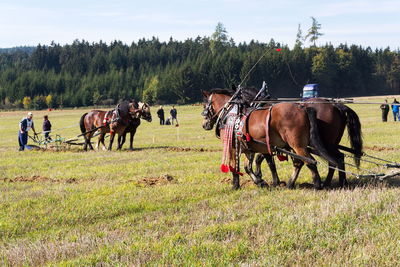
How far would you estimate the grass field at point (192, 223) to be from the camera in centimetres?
519

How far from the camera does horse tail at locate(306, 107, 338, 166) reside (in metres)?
8.67

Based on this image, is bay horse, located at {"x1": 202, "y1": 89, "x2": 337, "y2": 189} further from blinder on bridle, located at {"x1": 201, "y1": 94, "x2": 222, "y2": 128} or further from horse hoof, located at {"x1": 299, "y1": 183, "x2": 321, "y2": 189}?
blinder on bridle, located at {"x1": 201, "y1": 94, "x2": 222, "y2": 128}

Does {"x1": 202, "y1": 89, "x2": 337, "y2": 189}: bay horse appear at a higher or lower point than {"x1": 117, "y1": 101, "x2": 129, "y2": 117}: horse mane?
lower

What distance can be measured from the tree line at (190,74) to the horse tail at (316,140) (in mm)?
60143

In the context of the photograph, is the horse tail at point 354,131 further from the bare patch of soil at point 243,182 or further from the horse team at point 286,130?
the bare patch of soil at point 243,182

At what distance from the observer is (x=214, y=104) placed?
10.9 metres

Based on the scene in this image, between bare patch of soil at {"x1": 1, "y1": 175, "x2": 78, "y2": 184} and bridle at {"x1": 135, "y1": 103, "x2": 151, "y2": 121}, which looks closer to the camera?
bare patch of soil at {"x1": 1, "y1": 175, "x2": 78, "y2": 184}

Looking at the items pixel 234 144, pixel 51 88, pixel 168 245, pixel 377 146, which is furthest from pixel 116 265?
pixel 51 88

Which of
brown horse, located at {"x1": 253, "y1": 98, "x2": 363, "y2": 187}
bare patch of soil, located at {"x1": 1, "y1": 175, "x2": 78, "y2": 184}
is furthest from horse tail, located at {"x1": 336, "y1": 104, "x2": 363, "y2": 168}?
bare patch of soil, located at {"x1": 1, "y1": 175, "x2": 78, "y2": 184}

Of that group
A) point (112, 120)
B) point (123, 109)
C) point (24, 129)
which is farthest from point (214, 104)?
point (24, 129)

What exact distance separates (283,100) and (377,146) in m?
9.25

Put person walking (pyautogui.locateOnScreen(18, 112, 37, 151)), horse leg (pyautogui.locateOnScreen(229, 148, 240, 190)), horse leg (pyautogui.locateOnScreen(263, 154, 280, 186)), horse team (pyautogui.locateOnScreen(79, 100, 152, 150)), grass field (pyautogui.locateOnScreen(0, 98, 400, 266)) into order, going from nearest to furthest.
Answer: grass field (pyautogui.locateOnScreen(0, 98, 400, 266)) → horse leg (pyautogui.locateOnScreen(229, 148, 240, 190)) → horse leg (pyautogui.locateOnScreen(263, 154, 280, 186)) → horse team (pyautogui.locateOnScreen(79, 100, 152, 150)) → person walking (pyautogui.locateOnScreen(18, 112, 37, 151))

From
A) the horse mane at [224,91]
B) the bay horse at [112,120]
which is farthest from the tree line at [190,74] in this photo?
the horse mane at [224,91]

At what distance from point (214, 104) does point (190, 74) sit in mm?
91616
